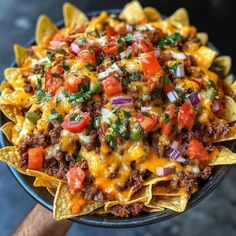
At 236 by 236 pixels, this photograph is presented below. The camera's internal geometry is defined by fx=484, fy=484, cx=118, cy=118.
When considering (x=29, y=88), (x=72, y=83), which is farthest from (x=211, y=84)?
(x=29, y=88)

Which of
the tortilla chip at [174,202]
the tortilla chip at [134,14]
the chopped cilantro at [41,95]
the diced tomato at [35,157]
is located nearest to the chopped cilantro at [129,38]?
the tortilla chip at [134,14]

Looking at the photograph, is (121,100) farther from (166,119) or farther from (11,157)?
(11,157)

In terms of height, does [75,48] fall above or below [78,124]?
above

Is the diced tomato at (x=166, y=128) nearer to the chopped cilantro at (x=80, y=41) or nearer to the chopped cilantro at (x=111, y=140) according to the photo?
the chopped cilantro at (x=111, y=140)

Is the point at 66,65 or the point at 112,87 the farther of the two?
the point at 66,65

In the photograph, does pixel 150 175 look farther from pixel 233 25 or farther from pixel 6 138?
pixel 233 25

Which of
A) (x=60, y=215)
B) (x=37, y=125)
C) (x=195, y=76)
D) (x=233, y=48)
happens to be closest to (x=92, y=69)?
(x=37, y=125)
